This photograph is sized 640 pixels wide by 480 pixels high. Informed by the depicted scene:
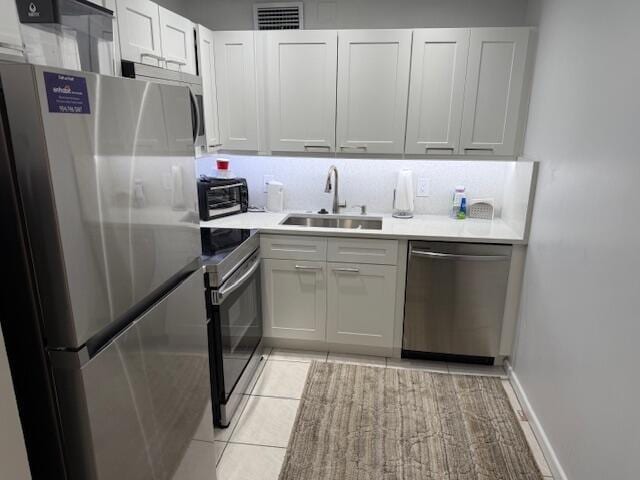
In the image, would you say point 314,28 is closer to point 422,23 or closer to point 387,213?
point 422,23

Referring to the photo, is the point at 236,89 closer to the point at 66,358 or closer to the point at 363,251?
the point at 363,251

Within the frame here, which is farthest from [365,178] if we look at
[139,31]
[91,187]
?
[91,187]

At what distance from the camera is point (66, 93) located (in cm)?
89

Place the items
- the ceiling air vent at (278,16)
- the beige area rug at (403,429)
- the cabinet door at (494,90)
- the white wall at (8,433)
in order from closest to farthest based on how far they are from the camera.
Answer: the white wall at (8,433) → the beige area rug at (403,429) → the cabinet door at (494,90) → the ceiling air vent at (278,16)

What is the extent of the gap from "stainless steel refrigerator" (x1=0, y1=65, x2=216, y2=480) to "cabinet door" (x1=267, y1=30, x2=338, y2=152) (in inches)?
63.9

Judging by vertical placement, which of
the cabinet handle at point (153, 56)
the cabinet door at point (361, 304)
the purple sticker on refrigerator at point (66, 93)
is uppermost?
the cabinet handle at point (153, 56)

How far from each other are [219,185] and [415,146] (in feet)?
4.55

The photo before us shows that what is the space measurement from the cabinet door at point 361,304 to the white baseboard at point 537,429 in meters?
0.80

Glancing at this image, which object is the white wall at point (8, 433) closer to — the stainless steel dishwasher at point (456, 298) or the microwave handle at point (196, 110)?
the microwave handle at point (196, 110)

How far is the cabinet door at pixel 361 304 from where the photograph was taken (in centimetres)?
286

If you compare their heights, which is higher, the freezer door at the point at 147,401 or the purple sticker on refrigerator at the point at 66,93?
the purple sticker on refrigerator at the point at 66,93

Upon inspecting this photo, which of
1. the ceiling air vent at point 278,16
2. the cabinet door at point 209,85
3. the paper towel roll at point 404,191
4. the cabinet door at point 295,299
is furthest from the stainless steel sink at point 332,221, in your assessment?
the ceiling air vent at point 278,16

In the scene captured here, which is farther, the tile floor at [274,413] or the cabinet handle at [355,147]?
the cabinet handle at [355,147]

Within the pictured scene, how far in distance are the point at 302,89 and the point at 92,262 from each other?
223cm
